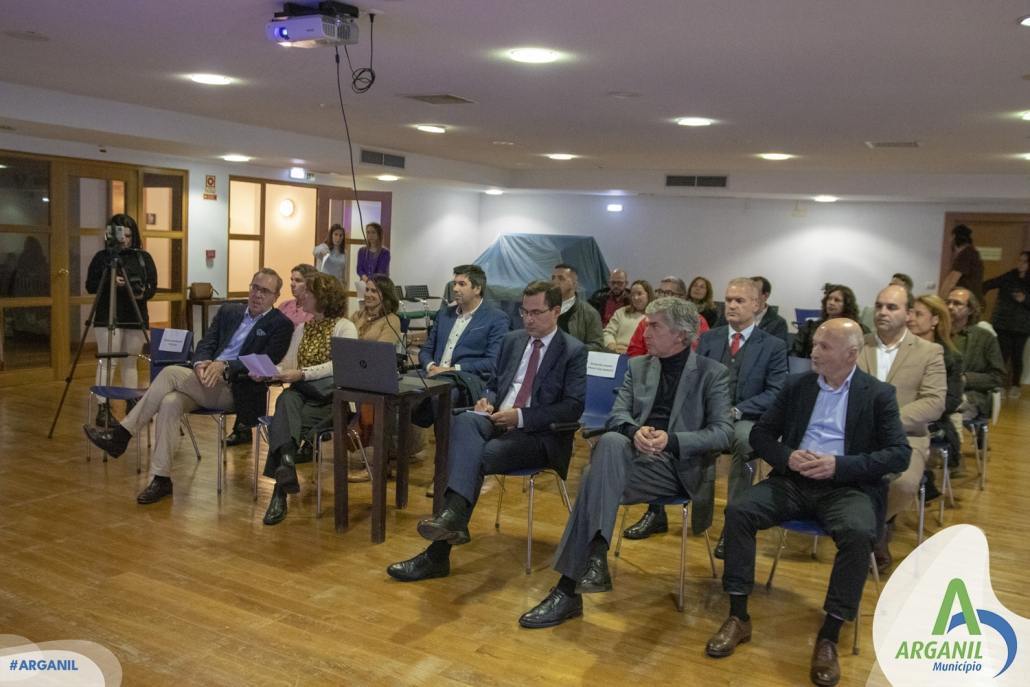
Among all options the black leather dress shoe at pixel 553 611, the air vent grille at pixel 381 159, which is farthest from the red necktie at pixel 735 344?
the air vent grille at pixel 381 159

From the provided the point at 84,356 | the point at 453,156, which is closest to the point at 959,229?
the point at 453,156

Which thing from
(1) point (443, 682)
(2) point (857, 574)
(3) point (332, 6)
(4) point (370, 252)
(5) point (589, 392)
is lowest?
(1) point (443, 682)

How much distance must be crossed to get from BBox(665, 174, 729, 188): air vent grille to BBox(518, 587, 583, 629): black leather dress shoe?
810 cm

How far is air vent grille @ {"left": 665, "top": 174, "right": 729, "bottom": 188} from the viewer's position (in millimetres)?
10969

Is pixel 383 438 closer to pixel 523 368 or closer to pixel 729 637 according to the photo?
pixel 523 368

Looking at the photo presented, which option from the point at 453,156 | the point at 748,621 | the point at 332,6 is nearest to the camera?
the point at 748,621

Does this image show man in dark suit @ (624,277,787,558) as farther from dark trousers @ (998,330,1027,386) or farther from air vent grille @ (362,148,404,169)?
dark trousers @ (998,330,1027,386)

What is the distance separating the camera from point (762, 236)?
1250cm

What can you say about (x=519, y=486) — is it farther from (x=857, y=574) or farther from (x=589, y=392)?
(x=857, y=574)

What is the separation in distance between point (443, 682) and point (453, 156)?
8190 mm

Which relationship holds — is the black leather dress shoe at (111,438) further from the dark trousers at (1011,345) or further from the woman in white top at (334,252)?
the dark trousers at (1011,345)

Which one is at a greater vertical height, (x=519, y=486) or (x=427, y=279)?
(x=427, y=279)

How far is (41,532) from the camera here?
4488 mm

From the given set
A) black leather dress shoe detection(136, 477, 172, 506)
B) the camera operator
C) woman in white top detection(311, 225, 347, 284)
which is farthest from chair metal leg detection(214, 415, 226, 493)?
woman in white top detection(311, 225, 347, 284)
